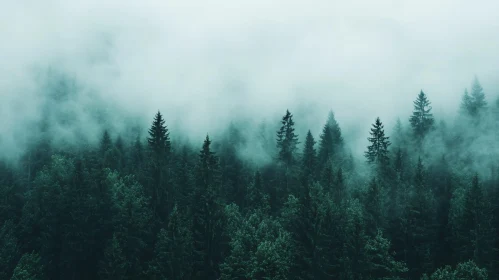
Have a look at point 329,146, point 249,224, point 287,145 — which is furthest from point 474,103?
point 249,224

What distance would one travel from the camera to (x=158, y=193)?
72.6 metres

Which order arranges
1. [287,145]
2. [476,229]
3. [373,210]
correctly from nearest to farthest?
[373,210], [476,229], [287,145]

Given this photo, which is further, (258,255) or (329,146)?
(329,146)

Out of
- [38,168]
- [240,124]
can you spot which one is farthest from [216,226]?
[240,124]

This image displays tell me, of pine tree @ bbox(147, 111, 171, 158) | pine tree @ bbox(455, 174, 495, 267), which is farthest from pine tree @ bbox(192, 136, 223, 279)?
pine tree @ bbox(455, 174, 495, 267)

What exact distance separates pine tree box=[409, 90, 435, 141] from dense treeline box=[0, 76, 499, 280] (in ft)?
42.9

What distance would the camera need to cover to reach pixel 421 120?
107 meters

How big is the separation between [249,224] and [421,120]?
2454 inches

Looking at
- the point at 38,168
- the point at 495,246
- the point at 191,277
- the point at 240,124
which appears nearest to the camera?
the point at 191,277

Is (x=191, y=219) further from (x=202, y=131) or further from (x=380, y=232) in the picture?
(x=202, y=131)

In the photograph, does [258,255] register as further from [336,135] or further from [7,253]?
[336,135]

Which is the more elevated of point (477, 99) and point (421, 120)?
point (477, 99)

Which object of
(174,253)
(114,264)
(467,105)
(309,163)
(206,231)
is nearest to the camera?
(174,253)

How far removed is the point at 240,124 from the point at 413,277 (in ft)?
277
